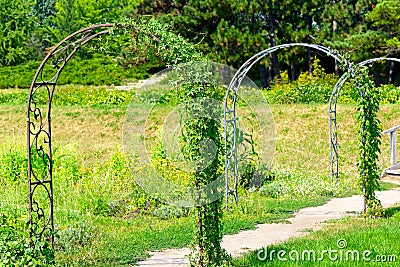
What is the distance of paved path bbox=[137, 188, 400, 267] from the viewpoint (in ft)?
20.4

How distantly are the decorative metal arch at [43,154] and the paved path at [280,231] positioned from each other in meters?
1.24

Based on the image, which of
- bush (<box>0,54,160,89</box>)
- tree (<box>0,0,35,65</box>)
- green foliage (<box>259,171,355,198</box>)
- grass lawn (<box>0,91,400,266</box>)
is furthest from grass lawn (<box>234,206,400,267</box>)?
tree (<box>0,0,35,65</box>)

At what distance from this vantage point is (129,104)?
1927 centimetres

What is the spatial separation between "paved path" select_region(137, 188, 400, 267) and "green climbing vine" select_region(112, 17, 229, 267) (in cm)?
38

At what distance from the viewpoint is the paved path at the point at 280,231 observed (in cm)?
621

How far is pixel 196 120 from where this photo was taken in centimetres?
511

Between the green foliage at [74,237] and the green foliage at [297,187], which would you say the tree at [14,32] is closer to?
the green foliage at [297,187]

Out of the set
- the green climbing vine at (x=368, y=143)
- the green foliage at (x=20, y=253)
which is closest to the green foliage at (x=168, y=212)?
the green climbing vine at (x=368, y=143)

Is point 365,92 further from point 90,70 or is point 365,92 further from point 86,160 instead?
point 90,70

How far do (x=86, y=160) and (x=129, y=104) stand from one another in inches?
229

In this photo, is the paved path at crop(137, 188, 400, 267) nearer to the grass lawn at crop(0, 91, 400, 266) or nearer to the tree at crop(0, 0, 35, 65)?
the grass lawn at crop(0, 91, 400, 266)

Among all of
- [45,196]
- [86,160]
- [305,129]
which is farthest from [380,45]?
[45,196]

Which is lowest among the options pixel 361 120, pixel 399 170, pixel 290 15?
pixel 399 170

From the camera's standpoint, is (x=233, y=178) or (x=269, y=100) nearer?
(x=233, y=178)
